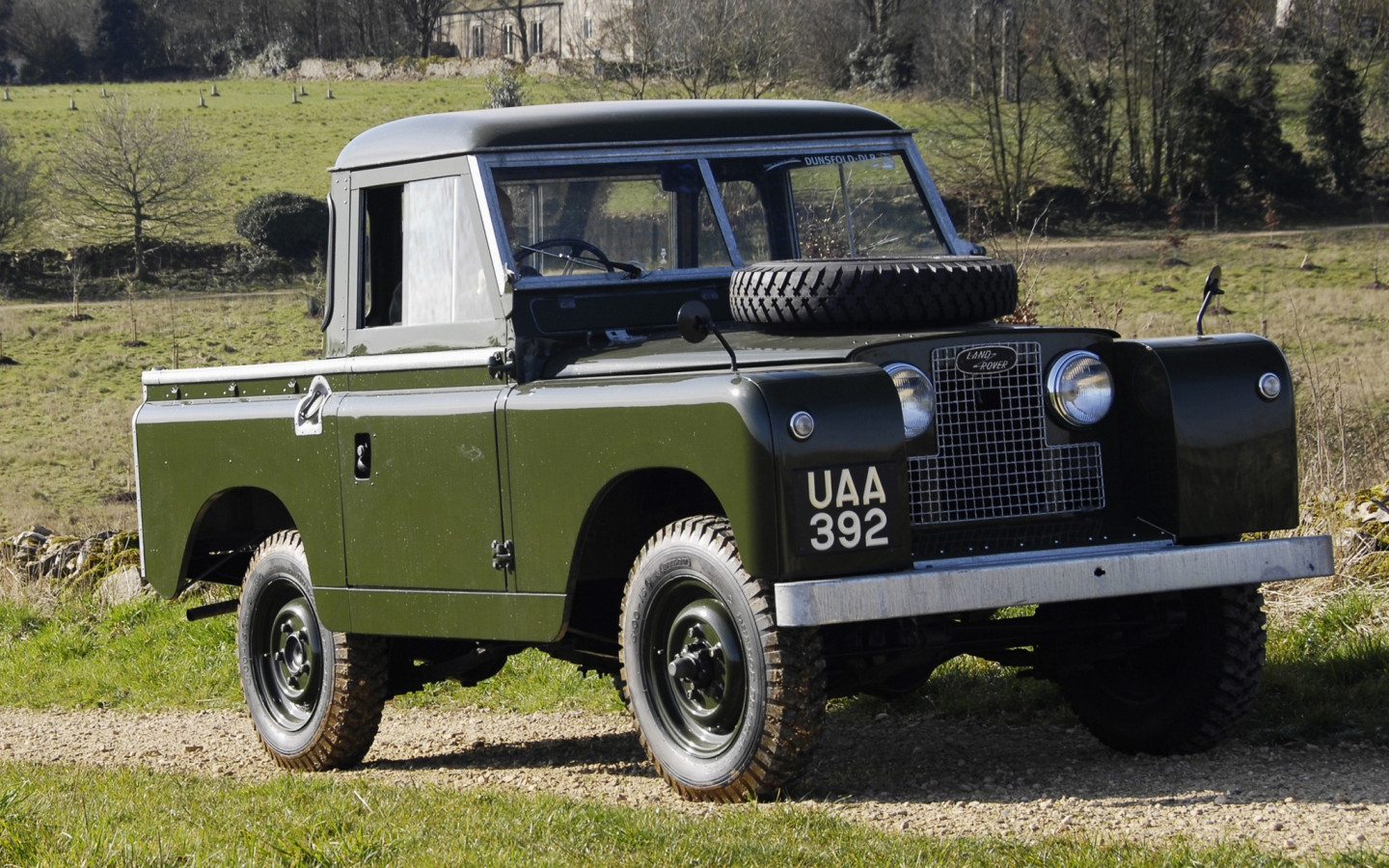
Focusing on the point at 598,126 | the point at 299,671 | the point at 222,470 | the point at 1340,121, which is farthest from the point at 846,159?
the point at 1340,121

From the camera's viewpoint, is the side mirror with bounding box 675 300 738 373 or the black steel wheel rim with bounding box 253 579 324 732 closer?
the side mirror with bounding box 675 300 738 373

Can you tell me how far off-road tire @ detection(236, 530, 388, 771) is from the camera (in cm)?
706

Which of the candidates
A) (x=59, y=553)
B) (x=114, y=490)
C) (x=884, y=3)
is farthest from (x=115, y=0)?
(x=59, y=553)

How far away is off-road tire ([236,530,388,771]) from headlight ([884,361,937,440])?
8.81 feet

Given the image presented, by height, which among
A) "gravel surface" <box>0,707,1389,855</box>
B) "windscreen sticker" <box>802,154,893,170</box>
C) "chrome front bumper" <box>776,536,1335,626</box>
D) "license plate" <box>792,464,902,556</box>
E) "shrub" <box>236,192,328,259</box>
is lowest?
"gravel surface" <box>0,707,1389,855</box>

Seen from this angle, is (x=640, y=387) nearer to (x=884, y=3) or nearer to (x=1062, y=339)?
(x=1062, y=339)

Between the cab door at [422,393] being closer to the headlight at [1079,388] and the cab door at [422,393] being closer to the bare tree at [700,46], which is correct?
the headlight at [1079,388]

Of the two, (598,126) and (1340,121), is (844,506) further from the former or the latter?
(1340,121)

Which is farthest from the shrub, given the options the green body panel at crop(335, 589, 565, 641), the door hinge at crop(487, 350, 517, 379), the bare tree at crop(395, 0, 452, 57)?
the door hinge at crop(487, 350, 517, 379)

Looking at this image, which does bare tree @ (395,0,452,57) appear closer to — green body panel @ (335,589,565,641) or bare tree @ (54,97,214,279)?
bare tree @ (54,97,214,279)

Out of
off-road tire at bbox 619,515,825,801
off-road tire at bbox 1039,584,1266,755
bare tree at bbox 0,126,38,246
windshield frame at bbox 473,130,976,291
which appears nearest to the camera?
off-road tire at bbox 619,515,825,801

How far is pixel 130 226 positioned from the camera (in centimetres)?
4803

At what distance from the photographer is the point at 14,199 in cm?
4609

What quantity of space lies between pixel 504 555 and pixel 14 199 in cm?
4408
